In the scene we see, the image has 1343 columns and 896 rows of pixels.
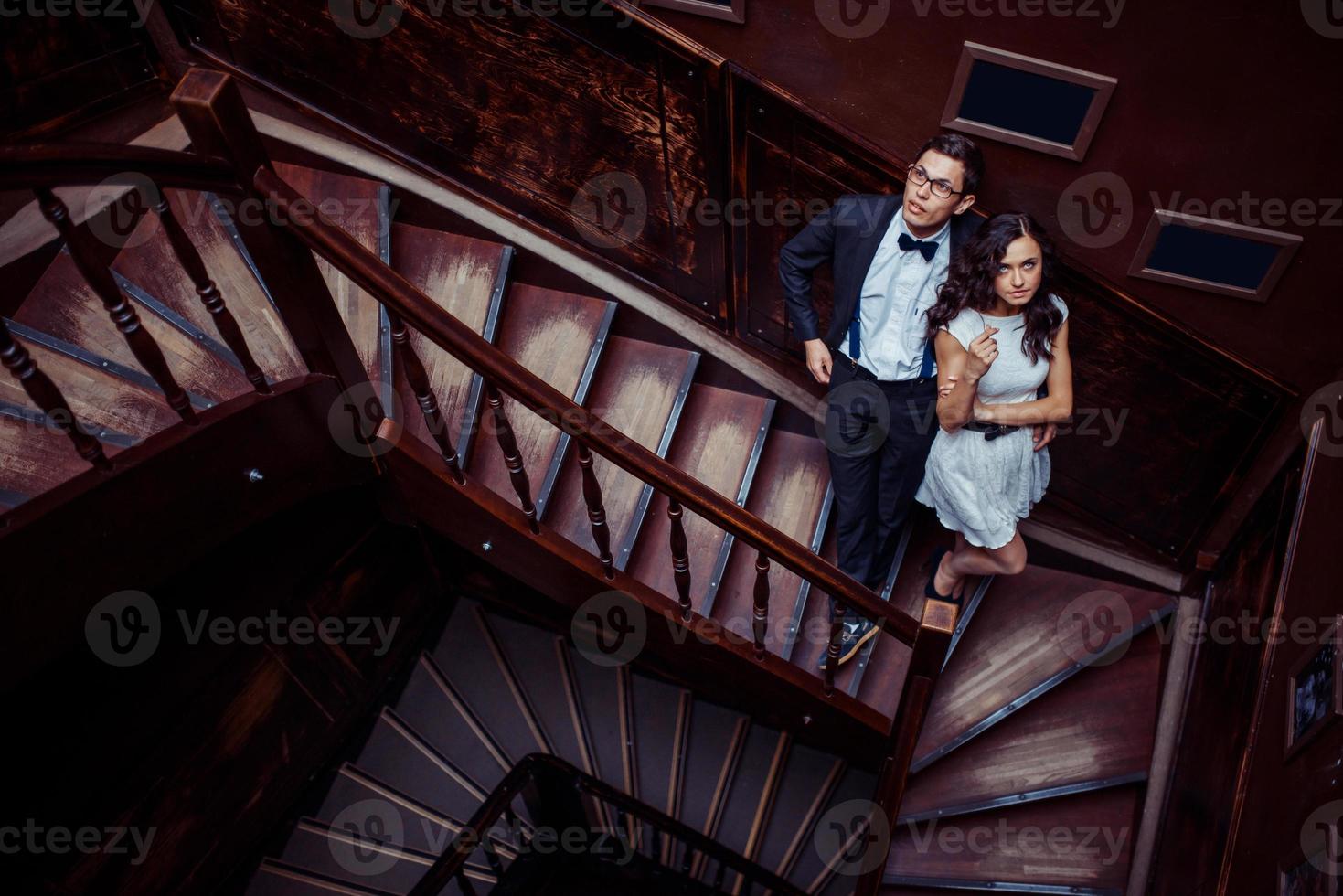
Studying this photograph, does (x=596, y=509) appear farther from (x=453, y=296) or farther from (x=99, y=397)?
(x=99, y=397)

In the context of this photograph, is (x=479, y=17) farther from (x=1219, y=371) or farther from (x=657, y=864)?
(x=657, y=864)

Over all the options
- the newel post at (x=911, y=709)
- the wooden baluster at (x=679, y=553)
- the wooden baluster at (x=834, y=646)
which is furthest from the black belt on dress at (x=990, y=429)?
the wooden baluster at (x=679, y=553)

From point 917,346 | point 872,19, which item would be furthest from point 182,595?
point 872,19

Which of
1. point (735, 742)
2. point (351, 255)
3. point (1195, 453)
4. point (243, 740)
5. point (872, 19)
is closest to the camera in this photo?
point (351, 255)

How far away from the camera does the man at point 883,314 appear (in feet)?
9.35

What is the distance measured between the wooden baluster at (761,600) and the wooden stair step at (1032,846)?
96 centimetres

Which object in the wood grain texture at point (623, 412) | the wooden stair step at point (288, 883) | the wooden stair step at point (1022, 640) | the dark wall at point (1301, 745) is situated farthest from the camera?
the wooden stair step at point (288, 883)

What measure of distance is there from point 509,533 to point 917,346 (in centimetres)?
150

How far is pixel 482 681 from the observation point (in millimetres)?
5203

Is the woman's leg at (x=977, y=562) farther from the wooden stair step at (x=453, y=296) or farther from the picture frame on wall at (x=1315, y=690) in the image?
the wooden stair step at (x=453, y=296)

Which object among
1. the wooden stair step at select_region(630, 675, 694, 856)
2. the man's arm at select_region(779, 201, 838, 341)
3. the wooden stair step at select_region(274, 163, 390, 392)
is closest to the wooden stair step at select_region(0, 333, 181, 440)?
the wooden stair step at select_region(274, 163, 390, 392)

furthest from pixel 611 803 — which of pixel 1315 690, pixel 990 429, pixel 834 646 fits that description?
pixel 1315 690

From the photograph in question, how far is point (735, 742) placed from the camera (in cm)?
483

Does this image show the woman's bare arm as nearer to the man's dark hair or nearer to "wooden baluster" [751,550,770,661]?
the man's dark hair
